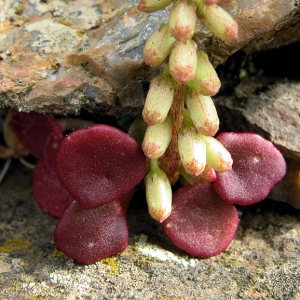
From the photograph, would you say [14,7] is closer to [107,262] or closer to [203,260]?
[107,262]

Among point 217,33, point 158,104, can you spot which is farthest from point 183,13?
point 158,104

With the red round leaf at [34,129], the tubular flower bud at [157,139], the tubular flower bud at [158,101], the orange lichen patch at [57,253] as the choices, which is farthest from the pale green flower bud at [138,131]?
the orange lichen patch at [57,253]

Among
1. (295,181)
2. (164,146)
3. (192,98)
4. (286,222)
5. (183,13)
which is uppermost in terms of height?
(183,13)

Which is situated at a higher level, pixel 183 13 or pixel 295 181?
pixel 183 13

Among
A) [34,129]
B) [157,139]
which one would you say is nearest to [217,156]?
[157,139]

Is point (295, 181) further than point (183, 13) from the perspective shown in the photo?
Yes

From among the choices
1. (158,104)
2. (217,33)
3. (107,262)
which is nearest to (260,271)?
(107,262)

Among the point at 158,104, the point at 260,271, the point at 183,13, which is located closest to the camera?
the point at 183,13

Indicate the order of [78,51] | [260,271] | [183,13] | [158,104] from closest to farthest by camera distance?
[183,13]
[158,104]
[260,271]
[78,51]
